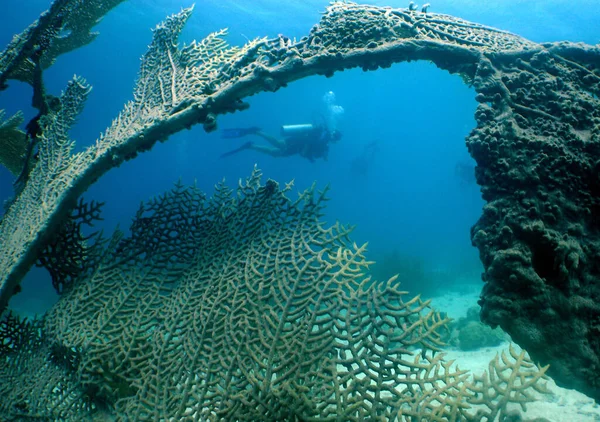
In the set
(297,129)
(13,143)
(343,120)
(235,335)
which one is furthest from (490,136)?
(343,120)

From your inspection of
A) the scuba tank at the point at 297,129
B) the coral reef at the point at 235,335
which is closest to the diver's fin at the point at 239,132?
the scuba tank at the point at 297,129

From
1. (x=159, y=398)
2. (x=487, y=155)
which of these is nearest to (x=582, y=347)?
(x=487, y=155)

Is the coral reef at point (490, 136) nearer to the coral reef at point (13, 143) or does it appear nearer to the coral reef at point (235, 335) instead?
the coral reef at point (235, 335)

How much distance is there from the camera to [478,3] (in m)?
22.5

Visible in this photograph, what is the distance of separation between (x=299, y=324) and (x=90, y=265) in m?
3.07

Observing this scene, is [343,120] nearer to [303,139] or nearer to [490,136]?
[303,139]

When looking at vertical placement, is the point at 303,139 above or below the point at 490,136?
below

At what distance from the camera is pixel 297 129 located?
1484 centimetres

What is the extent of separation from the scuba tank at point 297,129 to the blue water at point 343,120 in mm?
5302

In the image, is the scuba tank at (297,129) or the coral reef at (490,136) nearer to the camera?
the coral reef at (490,136)

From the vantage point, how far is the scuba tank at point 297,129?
1471 cm

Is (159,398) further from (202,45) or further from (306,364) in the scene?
(202,45)

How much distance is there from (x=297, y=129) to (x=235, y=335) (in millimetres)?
12995

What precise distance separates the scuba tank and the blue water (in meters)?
5.30
